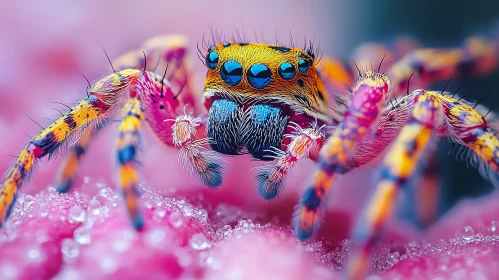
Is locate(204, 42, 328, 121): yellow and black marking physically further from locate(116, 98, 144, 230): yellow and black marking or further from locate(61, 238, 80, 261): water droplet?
locate(61, 238, 80, 261): water droplet

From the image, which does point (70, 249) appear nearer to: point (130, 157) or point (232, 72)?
point (130, 157)

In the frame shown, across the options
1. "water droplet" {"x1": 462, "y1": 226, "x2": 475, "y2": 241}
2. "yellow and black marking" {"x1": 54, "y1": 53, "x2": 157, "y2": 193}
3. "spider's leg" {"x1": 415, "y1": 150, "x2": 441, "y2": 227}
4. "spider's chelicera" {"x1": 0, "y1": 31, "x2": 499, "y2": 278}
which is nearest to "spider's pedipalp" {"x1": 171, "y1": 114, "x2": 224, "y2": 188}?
"spider's chelicera" {"x1": 0, "y1": 31, "x2": 499, "y2": 278}

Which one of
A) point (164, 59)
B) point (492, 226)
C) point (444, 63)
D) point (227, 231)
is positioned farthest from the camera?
point (444, 63)

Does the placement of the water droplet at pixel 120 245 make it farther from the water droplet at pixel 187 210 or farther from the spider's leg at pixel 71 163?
the spider's leg at pixel 71 163

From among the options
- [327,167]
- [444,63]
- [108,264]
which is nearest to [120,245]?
[108,264]

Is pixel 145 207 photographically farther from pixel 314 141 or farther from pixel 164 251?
pixel 314 141

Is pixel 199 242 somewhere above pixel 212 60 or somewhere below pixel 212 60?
below

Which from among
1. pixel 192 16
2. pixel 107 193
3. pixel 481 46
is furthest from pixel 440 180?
pixel 107 193
